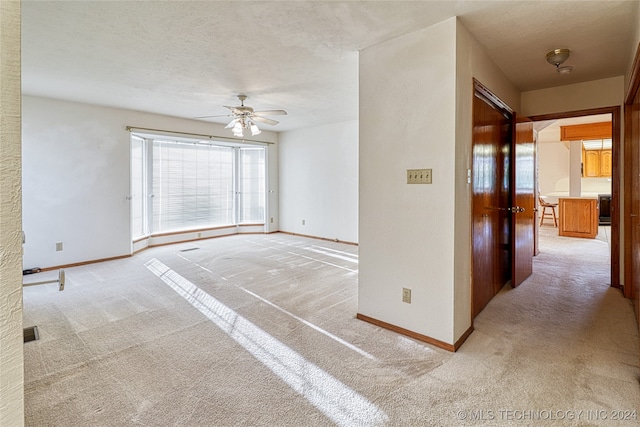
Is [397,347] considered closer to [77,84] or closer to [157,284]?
[157,284]

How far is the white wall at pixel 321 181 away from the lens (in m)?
6.24

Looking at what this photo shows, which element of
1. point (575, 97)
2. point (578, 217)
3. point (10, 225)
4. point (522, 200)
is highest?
point (575, 97)

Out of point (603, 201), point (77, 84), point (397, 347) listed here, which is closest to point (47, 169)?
point (77, 84)

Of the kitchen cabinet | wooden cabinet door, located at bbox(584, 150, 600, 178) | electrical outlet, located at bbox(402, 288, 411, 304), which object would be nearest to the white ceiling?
electrical outlet, located at bbox(402, 288, 411, 304)

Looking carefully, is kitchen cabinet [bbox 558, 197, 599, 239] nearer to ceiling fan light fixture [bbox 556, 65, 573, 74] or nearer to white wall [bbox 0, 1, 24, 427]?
ceiling fan light fixture [bbox 556, 65, 573, 74]

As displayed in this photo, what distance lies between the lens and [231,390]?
1.87 m

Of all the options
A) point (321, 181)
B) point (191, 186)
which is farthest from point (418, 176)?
point (191, 186)

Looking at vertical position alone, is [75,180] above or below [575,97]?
below

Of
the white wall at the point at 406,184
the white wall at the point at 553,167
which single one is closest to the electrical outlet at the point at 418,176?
the white wall at the point at 406,184

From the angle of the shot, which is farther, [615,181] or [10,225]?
[615,181]

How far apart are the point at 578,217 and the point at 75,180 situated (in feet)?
30.7

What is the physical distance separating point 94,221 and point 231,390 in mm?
4274

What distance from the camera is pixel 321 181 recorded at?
675cm

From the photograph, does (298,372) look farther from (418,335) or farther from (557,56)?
(557,56)
